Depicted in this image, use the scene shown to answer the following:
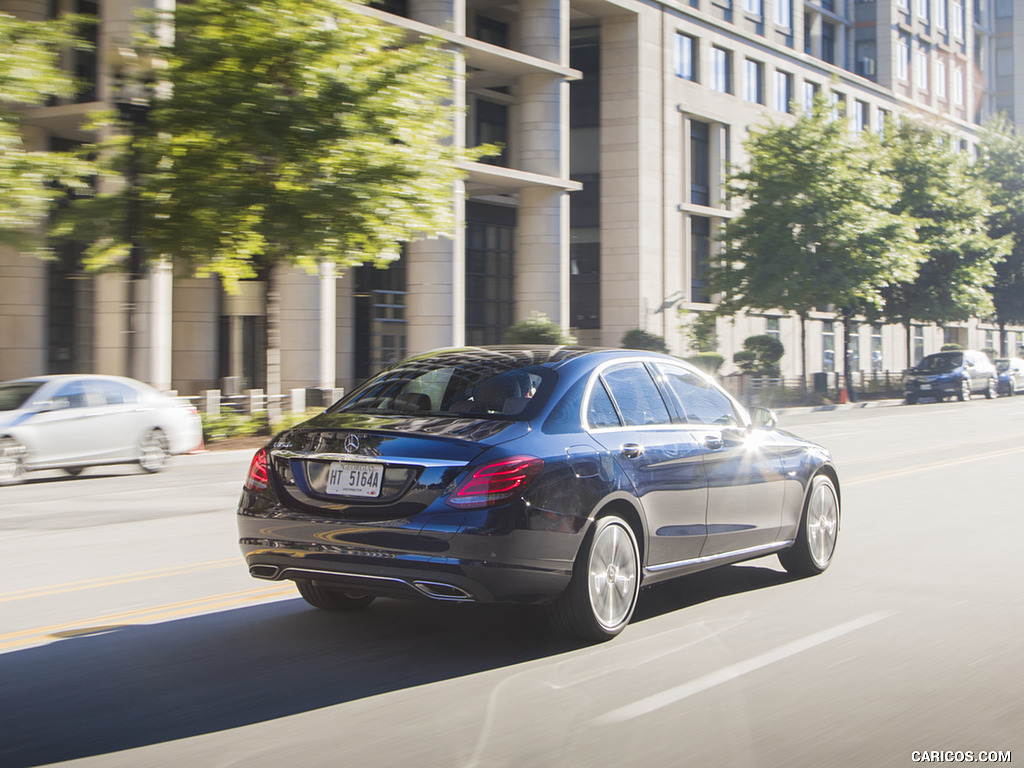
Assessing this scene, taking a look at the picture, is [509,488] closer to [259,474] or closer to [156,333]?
[259,474]

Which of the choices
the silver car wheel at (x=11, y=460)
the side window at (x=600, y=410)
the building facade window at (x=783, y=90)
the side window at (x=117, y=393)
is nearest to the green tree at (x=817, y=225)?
the building facade window at (x=783, y=90)

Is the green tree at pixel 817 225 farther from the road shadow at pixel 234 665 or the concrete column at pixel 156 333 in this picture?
the road shadow at pixel 234 665

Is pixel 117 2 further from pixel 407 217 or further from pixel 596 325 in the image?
pixel 596 325

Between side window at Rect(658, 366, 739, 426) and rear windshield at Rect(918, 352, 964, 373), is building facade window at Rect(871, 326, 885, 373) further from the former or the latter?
side window at Rect(658, 366, 739, 426)

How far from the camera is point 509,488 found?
216 inches

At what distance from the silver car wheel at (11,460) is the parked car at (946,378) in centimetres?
3430

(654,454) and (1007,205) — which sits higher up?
(1007,205)

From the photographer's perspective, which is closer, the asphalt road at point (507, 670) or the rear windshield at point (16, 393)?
the asphalt road at point (507, 670)

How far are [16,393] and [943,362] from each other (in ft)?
116

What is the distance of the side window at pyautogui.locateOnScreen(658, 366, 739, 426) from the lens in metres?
7.00

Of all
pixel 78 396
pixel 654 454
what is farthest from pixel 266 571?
pixel 78 396

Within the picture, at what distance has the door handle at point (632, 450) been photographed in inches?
243

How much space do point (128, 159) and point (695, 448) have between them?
14.4m

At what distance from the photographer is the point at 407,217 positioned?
738 inches
